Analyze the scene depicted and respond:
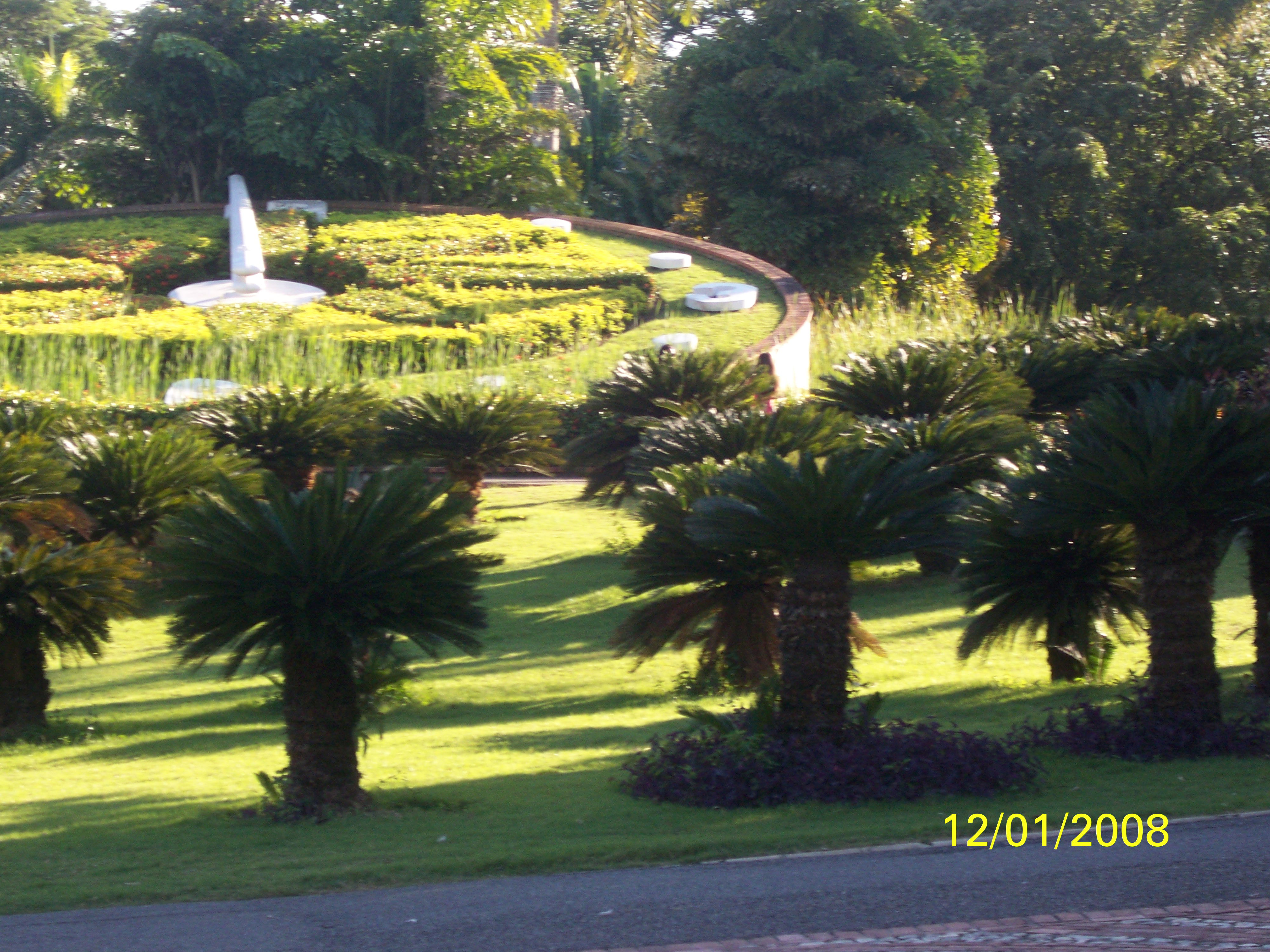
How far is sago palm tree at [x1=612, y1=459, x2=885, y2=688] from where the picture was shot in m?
8.38

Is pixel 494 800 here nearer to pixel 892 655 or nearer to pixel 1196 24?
pixel 892 655

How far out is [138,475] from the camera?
1072cm

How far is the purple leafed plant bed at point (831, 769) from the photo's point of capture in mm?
6918

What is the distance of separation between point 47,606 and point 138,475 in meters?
2.88

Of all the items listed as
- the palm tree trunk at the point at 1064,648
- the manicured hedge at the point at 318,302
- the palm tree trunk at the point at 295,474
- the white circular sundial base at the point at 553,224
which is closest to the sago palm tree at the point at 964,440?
the palm tree trunk at the point at 1064,648

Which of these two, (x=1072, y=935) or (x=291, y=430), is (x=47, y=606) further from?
(x=1072, y=935)

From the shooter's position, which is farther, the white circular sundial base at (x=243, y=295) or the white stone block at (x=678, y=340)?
the white circular sundial base at (x=243, y=295)

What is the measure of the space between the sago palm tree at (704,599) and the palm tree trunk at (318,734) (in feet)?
6.49

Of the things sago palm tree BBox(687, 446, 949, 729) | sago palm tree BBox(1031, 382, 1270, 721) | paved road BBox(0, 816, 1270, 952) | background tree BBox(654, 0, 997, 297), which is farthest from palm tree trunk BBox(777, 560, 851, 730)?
background tree BBox(654, 0, 997, 297)

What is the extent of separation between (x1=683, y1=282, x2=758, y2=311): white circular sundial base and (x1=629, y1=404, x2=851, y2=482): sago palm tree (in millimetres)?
9981

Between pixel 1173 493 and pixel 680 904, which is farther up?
pixel 1173 493

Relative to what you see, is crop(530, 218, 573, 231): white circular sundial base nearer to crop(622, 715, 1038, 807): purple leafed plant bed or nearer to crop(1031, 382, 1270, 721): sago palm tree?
crop(1031, 382, 1270, 721): sago palm tree

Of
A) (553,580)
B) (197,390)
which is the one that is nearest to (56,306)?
(197,390)

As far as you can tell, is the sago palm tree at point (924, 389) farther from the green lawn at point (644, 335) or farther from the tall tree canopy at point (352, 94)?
the tall tree canopy at point (352, 94)
